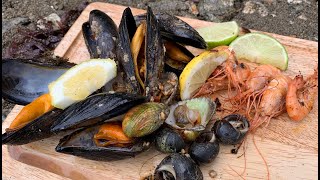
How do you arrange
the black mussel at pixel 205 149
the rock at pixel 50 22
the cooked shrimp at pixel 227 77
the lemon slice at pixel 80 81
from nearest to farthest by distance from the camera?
the black mussel at pixel 205 149 → the lemon slice at pixel 80 81 → the cooked shrimp at pixel 227 77 → the rock at pixel 50 22

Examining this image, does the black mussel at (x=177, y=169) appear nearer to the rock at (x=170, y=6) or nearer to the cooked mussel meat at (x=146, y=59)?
the cooked mussel meat at (x=146, y=59)

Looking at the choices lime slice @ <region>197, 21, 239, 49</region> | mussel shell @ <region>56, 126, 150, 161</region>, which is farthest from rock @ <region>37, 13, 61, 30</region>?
mussel shell @ <region>56, 126, 150, 161</region>

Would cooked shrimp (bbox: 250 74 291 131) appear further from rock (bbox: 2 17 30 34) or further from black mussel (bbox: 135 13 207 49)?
rock (bbox: 2 17 30 34)

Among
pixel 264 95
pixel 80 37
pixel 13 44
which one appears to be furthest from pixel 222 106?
pixel 13 44

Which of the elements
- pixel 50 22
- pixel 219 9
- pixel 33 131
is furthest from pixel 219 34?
pixel 50 22

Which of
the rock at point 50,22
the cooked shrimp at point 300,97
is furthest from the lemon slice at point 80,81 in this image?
the rock at point 50,22
